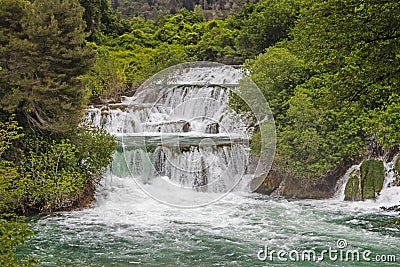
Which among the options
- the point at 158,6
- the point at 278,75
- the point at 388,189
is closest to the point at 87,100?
the point at 278,75

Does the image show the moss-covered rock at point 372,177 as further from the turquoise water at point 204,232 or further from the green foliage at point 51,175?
the green foliage at point 51,175

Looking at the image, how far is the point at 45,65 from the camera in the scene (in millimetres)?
10625

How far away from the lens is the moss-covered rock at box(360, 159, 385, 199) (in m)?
12.0

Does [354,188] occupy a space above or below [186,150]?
below

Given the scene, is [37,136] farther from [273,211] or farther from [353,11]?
[353,11]

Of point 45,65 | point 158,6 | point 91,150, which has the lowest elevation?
point 91,150

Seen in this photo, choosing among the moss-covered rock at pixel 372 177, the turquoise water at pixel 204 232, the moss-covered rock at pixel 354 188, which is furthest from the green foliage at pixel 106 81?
the moss-covered rock at pixel 372 177

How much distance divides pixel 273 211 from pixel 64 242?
15.7 feet

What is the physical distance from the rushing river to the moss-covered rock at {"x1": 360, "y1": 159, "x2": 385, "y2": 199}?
221 mm

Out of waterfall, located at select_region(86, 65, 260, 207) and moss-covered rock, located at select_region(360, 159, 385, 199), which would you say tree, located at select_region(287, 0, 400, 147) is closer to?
waterfall, located at select_region(86, 65, 260, 207)

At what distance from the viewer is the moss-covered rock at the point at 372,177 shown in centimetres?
1198

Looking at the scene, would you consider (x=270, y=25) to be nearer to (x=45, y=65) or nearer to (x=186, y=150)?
(x=186, y=150)

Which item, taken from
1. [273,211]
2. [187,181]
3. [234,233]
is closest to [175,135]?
[187,181]

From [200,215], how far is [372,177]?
4.41 meters
